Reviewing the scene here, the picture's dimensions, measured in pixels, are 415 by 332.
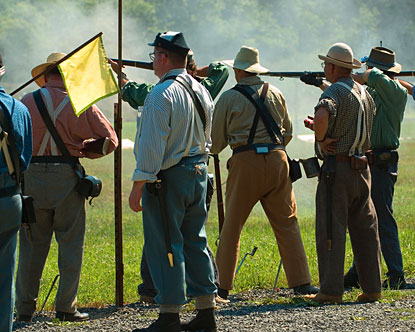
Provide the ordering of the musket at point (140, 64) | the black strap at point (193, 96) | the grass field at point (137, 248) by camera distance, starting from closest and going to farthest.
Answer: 1. the black strap at point (193, 96)
2. the musket at point (140, 64)
3. the grass field at point (137, 248)

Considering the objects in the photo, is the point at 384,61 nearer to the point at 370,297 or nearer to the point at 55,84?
the point at 370,297

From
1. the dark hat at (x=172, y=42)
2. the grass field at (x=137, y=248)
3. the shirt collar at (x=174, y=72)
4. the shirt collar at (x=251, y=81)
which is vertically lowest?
the grass field at (x=137, y=248)

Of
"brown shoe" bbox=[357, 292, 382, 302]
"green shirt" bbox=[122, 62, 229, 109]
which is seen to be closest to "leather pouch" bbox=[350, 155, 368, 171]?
"brown shoe" bbox=[357, 292, 382, 302]

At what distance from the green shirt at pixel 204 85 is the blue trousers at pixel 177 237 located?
5.51 feet

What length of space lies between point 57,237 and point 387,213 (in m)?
3.18

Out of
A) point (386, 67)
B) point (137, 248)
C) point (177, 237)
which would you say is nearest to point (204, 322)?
point (177, 237)

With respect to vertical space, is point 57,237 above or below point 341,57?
below

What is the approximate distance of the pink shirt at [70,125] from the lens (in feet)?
21.8

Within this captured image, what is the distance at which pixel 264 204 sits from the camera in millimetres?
7672

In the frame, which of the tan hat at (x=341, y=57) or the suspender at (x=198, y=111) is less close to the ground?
the tan hat at (x=341, y=57)

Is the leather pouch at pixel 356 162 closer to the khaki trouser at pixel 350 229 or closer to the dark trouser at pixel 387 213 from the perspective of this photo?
the khaki trouser at pixel 350 229

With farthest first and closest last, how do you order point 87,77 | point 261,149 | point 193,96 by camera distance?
point 261,149
point 87,77
point 193,96

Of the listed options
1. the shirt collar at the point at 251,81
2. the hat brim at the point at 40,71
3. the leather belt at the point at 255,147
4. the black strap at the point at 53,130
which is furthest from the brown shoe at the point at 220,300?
the hat brim at the point at 40,71

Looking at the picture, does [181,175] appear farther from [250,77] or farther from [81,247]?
[250,77]
